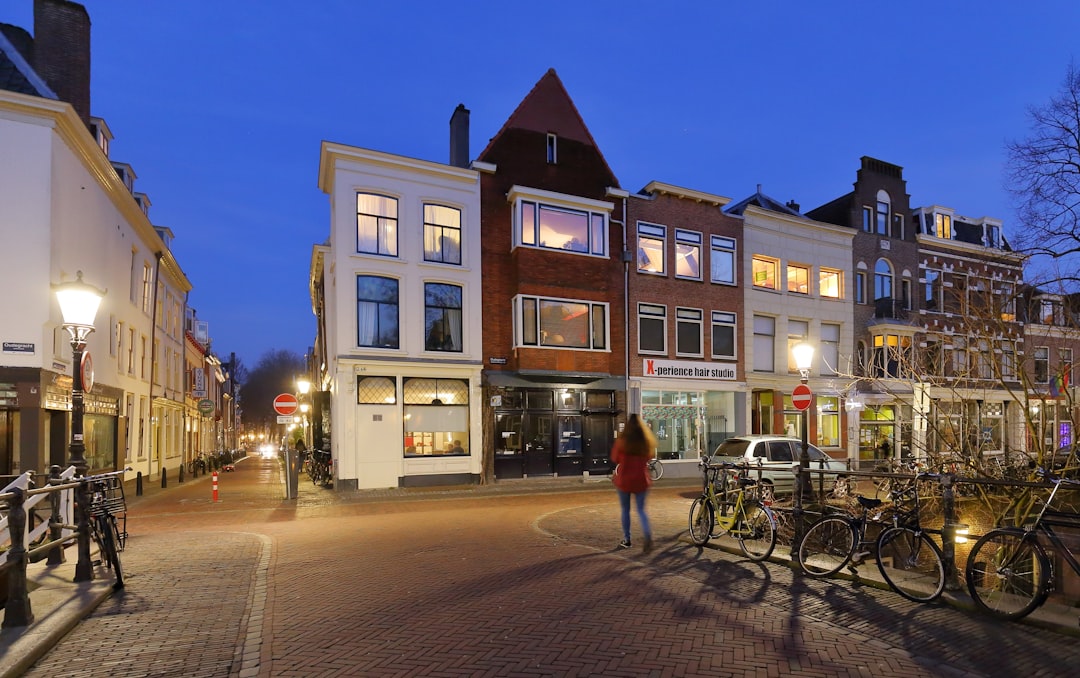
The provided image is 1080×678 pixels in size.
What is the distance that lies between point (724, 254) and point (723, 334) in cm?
316

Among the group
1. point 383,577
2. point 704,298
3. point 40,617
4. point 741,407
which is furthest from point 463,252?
point 40,617

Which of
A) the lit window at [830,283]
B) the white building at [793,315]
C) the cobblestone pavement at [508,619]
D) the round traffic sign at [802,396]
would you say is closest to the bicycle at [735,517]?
the cobblestone pavement at [508,619]

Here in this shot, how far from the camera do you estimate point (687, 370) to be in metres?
24.5

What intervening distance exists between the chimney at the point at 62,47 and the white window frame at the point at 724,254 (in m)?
21.7

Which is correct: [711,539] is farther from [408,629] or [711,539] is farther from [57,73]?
[57,73]

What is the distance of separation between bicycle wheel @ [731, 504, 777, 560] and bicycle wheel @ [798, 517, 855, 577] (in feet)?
1.87

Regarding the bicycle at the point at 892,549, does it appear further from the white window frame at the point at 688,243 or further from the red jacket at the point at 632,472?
the white window frame at the point at 688,243

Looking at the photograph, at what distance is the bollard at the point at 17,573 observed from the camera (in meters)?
5.79

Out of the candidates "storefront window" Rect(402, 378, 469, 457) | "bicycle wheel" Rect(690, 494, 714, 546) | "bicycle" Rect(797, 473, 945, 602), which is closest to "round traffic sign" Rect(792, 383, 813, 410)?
"bicycle wheel" Rect(690, 494, 714, 546)

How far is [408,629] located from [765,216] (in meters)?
24.3

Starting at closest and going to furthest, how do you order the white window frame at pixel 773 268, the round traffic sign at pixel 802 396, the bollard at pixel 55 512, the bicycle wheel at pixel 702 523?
the bollard at pixel 55 512, the bicycle wheel at pixel 702 523, the round traffic sign at pixel 802 396, the white window frame at pixel 773 268

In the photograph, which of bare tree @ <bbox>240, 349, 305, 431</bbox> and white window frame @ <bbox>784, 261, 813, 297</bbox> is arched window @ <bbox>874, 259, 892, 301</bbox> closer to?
white window frame @ <bbox>784, 261, 813, 297</bbox>

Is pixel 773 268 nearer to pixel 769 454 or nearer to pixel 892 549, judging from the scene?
pixel 769 454

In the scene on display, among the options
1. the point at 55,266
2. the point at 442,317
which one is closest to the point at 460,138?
the point at 442,317
